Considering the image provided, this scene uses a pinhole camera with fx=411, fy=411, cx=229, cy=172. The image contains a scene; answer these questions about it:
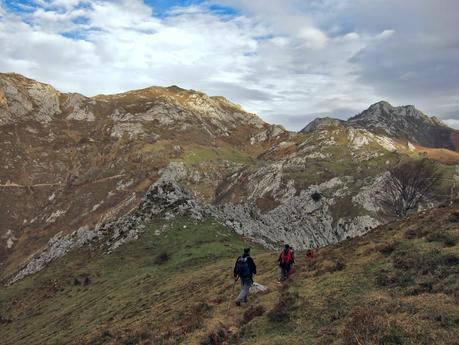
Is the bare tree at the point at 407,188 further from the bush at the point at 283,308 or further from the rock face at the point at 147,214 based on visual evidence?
the bush at the point at 283,308

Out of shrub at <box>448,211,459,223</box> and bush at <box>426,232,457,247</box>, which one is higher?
shrub at <box>448,211,459,223</box>

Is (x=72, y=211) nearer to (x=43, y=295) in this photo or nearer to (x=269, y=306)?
(x=43, y=295)

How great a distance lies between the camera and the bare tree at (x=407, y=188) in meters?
98.9

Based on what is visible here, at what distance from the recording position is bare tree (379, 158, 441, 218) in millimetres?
98875

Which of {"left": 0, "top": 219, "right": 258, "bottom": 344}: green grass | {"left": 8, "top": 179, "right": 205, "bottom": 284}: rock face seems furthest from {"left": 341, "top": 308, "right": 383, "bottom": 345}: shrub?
{"left": 8, "top": 179, "right": 205, "bottom": 284}: rock face

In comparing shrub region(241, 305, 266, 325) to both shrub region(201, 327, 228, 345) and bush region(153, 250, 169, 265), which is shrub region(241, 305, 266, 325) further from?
bush region(153, 250, 169, 265)

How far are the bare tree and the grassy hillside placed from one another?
54206 millimetres

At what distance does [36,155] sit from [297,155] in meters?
→ 120

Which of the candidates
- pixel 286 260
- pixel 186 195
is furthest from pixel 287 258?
pixel 186 195

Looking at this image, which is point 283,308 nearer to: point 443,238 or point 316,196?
point 443,238

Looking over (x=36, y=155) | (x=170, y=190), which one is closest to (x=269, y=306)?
(x=170, y=190)

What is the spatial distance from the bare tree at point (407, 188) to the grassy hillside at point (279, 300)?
54.2 metres

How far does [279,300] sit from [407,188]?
279 ft

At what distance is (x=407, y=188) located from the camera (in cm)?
10100
